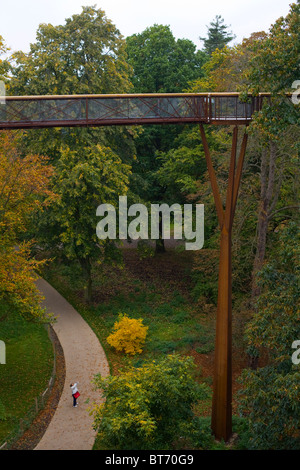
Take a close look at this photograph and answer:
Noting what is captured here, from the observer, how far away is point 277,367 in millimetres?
10922

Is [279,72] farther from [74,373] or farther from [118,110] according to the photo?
[74,373]

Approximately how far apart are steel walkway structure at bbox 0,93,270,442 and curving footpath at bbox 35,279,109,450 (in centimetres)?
402

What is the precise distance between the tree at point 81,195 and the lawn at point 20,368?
12.9ft

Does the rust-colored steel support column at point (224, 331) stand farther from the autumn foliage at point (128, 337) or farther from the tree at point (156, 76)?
the tree at point (156, 76)

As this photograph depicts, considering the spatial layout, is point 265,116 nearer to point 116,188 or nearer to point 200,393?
point 200,393

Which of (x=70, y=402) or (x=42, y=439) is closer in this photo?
(x=42, y=439)

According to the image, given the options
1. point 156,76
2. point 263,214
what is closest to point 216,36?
point 156,76

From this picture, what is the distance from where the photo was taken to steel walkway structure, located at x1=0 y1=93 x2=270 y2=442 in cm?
1321

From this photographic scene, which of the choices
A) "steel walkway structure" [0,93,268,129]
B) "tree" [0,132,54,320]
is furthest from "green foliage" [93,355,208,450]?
"steel walkway structure" [0,93,268,129]

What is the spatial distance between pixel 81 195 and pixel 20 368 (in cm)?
790

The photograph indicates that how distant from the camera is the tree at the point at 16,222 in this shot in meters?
14.4
